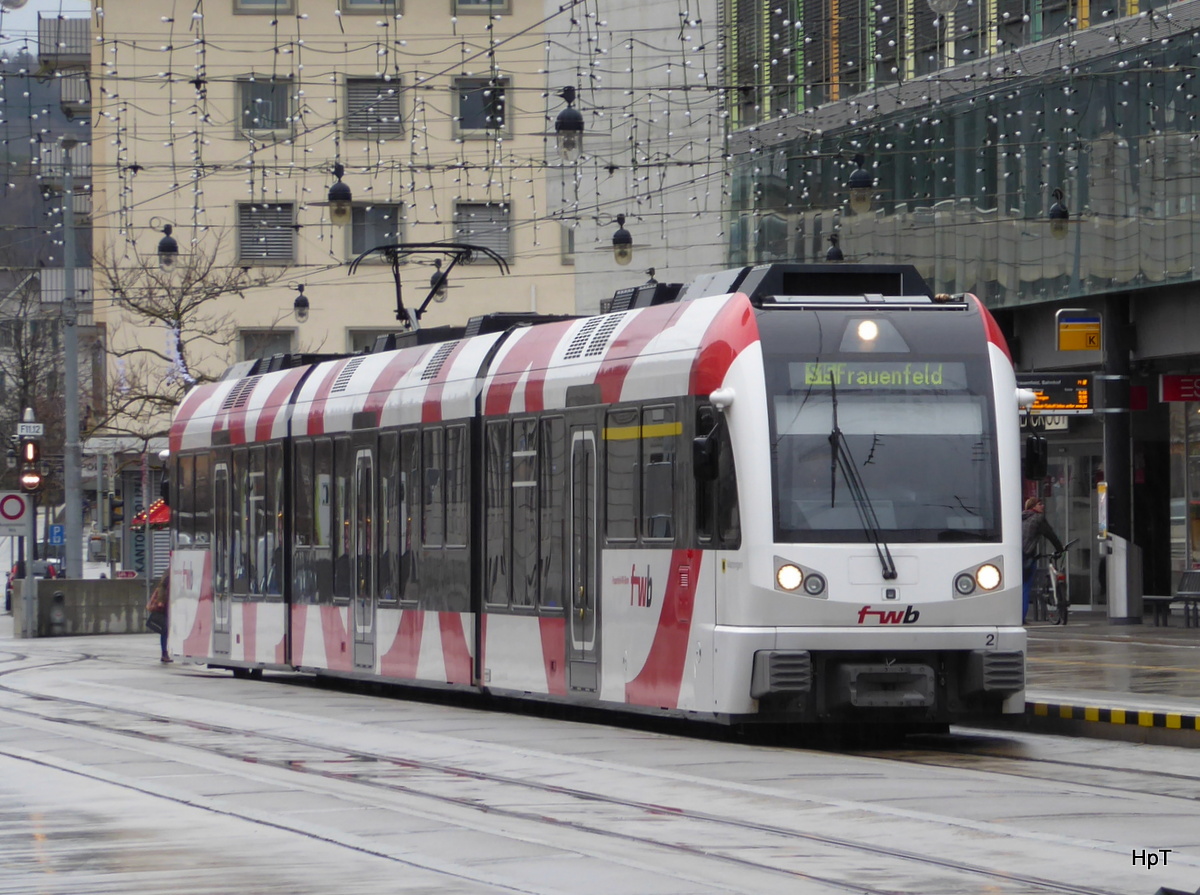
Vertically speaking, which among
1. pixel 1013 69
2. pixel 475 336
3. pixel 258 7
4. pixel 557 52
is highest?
pixel 258 7

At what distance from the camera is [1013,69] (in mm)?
29438

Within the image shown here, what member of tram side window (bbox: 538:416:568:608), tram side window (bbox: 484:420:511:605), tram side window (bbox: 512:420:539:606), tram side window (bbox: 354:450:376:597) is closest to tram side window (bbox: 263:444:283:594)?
tram side window (bbox: 354:450:376:597)

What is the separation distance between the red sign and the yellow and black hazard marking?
528 inches

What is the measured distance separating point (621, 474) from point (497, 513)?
2.28m

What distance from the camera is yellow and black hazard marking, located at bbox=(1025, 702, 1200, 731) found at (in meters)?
15.4

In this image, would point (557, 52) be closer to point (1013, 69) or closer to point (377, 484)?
point (1013, 69)

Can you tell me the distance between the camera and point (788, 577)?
47.6 ft

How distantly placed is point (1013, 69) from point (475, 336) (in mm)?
11943

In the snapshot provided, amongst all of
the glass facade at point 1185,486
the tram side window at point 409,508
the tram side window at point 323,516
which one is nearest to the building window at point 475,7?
the glass facade at point 1185,486

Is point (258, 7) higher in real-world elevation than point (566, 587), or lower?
higher

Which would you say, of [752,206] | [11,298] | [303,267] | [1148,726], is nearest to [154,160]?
[303,267]

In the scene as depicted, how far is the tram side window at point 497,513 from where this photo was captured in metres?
18.2

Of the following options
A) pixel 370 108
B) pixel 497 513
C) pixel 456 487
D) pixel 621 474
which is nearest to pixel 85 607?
pixel 370 108

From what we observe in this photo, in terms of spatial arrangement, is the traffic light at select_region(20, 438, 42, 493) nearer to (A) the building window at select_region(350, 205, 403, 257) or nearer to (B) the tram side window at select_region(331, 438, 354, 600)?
(B) the tram side window at select_region(331, 438, 354, 600)
